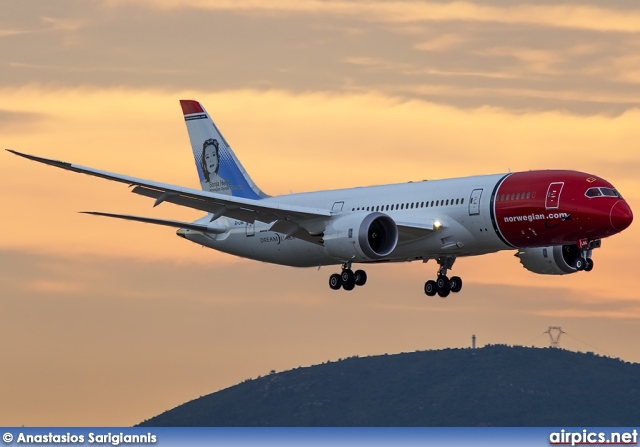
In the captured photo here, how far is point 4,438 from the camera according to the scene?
Result: 70.7 meters

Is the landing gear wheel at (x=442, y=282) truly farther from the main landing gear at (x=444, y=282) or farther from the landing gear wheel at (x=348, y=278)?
the landing gear wheel at (x=348, y=278)

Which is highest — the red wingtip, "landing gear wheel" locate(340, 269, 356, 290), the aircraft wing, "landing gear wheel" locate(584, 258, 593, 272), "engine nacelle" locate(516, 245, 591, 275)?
the red wingtip

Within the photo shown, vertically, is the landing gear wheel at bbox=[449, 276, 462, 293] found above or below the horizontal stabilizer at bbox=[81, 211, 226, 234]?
below

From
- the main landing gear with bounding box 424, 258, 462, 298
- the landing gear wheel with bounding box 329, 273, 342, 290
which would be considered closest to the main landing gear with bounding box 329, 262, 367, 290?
the landing gear wheel with bounding box 329, 273, 342, 290

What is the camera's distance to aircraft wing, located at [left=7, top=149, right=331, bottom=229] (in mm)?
75012

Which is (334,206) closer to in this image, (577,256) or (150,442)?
(577,256)

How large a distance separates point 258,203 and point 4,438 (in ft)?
60.2

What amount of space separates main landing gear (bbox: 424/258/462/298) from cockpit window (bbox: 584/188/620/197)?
1151 cm

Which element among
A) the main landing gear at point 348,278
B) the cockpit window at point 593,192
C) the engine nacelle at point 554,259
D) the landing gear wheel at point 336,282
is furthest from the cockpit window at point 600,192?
the landing gear wheel at point 336,282

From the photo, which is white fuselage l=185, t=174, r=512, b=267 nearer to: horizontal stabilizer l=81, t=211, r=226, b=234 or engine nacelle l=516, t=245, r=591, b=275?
horizontal stabilizer l=81, t=211, r=226, b=234

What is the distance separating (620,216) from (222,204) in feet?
69.9

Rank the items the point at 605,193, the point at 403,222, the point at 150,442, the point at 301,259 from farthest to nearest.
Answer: the point at 301,259 → the point at 403,222 → the point at 605,193 → the point at 150,442

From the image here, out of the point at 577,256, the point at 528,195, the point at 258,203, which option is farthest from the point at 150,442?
the point at 577,256

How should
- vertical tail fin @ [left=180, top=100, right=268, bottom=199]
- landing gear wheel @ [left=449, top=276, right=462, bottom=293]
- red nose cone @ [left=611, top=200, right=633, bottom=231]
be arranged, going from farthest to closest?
vertical tail fin @ [left=180, top=100, right=268, bottom=199] → landing gear wheel @ [left=449, top=276, right=462, bottom=293] → red nose cone @ [left=611, top=200, right=633, bottom=231]
